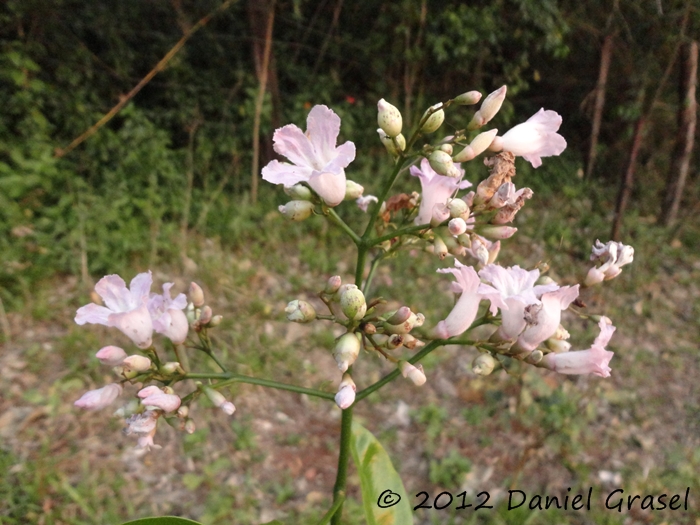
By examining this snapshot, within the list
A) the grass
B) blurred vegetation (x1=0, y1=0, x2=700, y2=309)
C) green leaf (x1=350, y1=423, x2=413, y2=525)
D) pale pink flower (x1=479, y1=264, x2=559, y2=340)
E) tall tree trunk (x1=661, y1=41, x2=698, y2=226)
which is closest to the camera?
pale pink flower (x1=479, y1=264, x2=559, y2=340)

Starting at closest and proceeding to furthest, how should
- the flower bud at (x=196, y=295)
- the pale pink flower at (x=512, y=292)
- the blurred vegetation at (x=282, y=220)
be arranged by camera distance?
the pale pink flower at (x=512, y=292), the flower bud at (x=196, y=295), the blurred vegetation at (x=282, y=220)

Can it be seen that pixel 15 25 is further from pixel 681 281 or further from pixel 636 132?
pixel 681 281

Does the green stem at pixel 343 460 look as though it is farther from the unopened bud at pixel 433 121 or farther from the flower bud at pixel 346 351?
the unopened bud at pixel 433 121

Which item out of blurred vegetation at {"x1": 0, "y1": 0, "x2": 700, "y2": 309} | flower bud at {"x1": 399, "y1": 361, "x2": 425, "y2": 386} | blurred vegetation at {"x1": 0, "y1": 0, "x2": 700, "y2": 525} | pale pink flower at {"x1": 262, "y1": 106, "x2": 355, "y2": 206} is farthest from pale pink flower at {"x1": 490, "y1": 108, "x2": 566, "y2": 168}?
blurred vegetation at {"x1": 0, "y1": 0, "x2": 700, "y2": 309}

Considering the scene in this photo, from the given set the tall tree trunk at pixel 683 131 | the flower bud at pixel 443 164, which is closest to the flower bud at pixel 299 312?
the flower bud at pixel 443 164

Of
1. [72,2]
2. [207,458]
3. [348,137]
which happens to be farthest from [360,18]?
[207,458]

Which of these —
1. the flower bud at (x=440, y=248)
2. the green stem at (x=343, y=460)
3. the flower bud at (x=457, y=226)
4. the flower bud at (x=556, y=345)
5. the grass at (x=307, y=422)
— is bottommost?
the grass at (x=307, y=422)

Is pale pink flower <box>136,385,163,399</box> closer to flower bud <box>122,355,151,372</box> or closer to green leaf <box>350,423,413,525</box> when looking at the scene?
flower bud <box>122,355,151,372</box>
